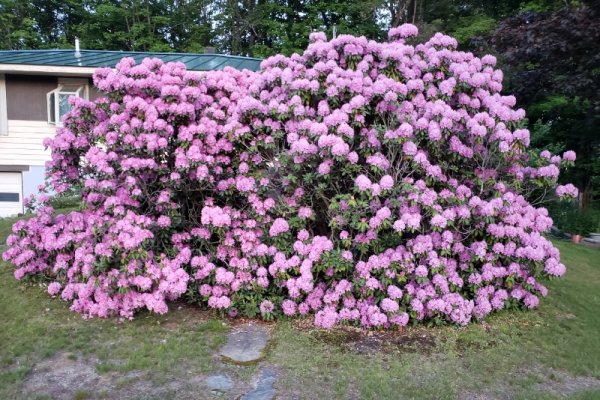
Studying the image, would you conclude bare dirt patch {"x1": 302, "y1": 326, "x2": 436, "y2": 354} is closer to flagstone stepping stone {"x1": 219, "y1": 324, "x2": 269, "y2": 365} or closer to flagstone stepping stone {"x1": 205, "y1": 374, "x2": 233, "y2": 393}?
flagstone stepping stone {"x1": 219, "y1": 324, "x2": 269, "y2": 365}

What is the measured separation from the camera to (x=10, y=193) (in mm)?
11711

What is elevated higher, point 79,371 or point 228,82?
point 228,82

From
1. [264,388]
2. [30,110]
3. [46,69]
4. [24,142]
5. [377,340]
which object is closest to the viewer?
[264,388]

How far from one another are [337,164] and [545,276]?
7.74 ft

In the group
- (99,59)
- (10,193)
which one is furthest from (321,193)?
(10,193)

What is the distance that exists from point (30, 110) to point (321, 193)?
9.92 metres

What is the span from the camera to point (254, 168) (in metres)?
4.73

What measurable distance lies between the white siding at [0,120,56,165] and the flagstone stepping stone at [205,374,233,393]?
10.0m

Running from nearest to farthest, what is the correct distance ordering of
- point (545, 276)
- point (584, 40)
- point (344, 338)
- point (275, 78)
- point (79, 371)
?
point (79, 371) → point (344, 338) → point (545, 276) → point (275, 78) → point (584, 40)

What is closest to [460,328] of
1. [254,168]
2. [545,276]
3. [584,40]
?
[545,276]

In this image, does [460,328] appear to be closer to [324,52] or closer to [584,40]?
[324,52]

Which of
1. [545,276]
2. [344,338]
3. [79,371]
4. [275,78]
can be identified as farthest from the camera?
[275,78]

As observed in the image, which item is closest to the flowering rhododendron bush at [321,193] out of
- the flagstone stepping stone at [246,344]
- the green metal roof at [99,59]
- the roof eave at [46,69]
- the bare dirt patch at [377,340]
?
the bare dirt patch at [377,340]

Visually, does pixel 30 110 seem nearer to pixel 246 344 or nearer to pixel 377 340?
pixel 246 344
